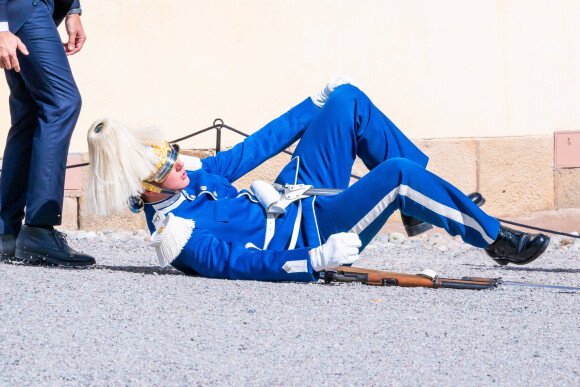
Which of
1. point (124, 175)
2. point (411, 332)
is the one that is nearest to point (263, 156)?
point (124, 175)

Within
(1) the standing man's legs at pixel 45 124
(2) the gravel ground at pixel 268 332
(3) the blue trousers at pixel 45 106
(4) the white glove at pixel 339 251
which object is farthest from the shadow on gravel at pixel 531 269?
(3) the blue trousers at pixel 45 106

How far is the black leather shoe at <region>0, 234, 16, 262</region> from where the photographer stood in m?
4.29

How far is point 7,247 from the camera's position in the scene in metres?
4.29

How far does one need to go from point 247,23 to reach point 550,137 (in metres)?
2.27

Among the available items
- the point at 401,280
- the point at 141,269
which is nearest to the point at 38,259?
the point at 141,269

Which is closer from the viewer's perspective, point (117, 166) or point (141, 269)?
point (117, 166)

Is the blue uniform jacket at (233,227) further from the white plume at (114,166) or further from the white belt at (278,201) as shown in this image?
the white plume at (114,166)

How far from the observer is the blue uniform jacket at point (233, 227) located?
3520 millimetres

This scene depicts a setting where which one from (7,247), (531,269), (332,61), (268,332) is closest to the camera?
(268,332)

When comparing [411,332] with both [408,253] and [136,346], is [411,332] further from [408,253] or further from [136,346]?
[408,253]

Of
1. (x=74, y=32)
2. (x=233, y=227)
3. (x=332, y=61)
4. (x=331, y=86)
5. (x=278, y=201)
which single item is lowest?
(x=233, y=227)

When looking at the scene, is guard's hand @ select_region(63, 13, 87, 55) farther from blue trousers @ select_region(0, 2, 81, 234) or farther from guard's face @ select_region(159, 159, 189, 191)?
guard's face @ select_region(159, 159, 189, 191)

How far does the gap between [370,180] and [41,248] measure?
1499 millimetres

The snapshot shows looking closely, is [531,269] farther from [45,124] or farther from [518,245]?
[45,124]
